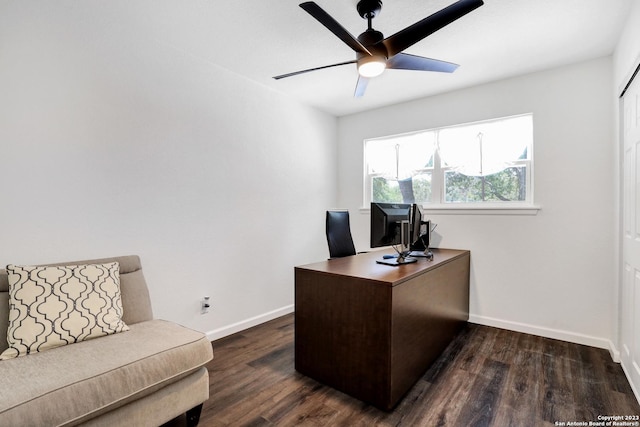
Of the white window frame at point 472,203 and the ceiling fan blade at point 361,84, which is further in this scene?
the white window frame at point 472,203

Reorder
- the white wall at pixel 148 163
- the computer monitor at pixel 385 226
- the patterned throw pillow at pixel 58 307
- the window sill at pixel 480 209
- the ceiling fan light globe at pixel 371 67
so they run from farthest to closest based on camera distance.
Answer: the window sill at pixel 480 209, the computer monitor at pixel 385 226, the ceiling fan light globe at pixel 371 67, the white wall at pixel 148 163, the patterned throw pillow at pixel 58 307

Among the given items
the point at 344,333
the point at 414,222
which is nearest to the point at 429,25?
the point at 414,222

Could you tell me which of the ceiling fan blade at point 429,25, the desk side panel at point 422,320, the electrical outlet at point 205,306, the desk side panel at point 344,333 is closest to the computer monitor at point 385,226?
the desk side panel at point 422,320

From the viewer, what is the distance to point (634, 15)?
2.03m

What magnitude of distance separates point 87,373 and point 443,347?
2.40m

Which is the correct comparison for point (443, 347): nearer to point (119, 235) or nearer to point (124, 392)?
point (124, 392)

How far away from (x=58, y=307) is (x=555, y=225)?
3749 millimetres

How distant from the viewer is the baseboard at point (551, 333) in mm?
2689

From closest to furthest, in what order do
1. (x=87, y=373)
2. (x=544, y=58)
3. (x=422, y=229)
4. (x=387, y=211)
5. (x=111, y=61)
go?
1. (x=87, y=373)
2. (x=111, y=61)
3. (x=387, y=211)
4. (x=544, y=58)
5. (x=422, y=229)

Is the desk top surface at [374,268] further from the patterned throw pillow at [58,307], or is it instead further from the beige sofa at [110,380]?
the patterned throw pillow at [58,307]

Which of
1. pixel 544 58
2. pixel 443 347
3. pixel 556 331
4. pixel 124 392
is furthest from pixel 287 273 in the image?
pixel 544 58

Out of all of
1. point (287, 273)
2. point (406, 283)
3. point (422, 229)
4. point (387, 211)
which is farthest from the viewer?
point (287, 273)

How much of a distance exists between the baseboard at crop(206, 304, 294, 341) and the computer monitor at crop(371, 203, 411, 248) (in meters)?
1.57

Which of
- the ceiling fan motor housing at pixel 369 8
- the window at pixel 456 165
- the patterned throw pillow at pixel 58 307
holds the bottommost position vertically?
the patterned throw pillow at pixel 58 307
